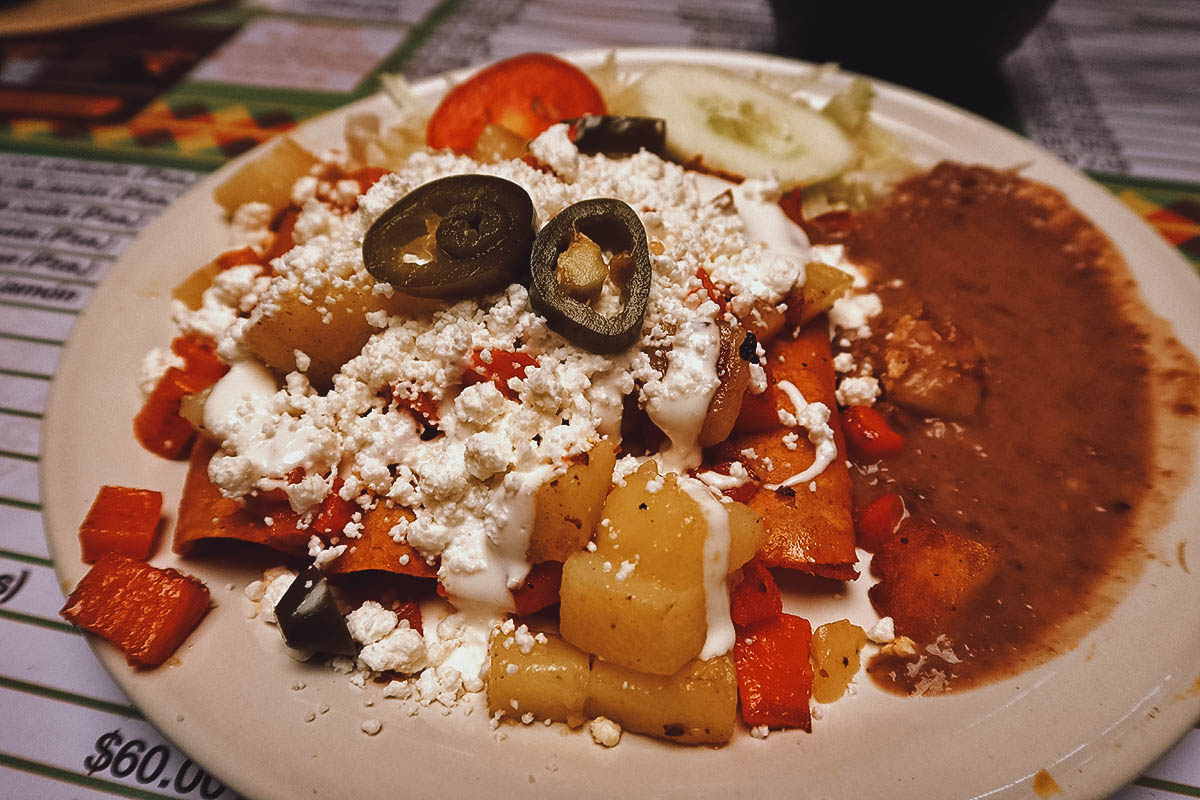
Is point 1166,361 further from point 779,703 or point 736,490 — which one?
point 779,703

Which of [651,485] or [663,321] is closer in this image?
[651,485]

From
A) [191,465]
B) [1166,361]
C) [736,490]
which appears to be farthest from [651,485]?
[1166,361]

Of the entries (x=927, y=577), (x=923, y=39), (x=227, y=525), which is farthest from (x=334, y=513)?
(x=923, y=39)

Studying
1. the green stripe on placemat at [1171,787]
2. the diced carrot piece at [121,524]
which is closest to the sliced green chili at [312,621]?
the diced carrot piece at [121,524]

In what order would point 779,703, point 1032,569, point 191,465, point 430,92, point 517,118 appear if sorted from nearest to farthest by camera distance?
1. point 779,703
2. point 1032,569
3. point 191,465
4. point 517,118
5. point 430,92

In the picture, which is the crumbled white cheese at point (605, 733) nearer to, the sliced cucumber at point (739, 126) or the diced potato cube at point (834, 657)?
the diced potato cube at point (834, 657)

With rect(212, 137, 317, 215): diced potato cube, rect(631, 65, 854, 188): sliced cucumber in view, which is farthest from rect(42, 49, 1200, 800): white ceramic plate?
rect(631, 65, 854, 188): sliced cucumber
